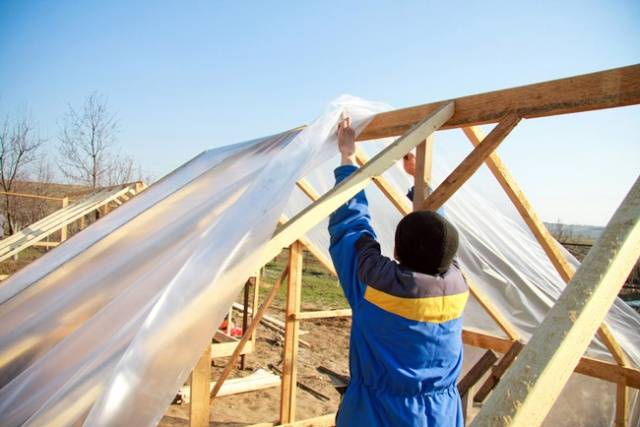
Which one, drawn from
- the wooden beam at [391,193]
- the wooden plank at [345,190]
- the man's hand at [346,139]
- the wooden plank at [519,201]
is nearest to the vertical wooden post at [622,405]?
the wooden plank at [519,201]

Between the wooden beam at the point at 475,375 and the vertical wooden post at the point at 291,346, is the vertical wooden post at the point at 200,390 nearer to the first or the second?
the wooden beam at the point at 475,375

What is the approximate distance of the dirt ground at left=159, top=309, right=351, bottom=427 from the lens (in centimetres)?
523

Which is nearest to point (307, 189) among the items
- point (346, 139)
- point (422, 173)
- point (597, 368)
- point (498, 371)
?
point (346, 139)

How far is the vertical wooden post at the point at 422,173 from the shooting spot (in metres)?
2.19

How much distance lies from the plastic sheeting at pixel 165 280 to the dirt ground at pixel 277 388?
132 inches

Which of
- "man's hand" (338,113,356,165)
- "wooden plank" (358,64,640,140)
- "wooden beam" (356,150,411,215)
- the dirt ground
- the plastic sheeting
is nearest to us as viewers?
the plastic sheeting

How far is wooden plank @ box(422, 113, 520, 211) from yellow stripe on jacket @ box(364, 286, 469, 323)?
0.70m

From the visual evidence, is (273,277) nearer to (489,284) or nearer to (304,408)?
(304,408)

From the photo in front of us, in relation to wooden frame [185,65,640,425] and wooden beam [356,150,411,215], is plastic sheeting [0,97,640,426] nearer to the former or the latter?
wooden frame [185,65,640,425]

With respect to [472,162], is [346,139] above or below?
above

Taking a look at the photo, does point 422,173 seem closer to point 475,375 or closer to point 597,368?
point 475,375

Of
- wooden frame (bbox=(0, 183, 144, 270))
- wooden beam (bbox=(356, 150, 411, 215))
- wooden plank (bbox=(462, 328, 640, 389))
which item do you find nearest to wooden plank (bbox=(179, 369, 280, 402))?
wooden frame (bbox=(0, 183, 144, 270))

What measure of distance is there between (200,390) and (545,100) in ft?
6.82

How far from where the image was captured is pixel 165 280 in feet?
5.50
